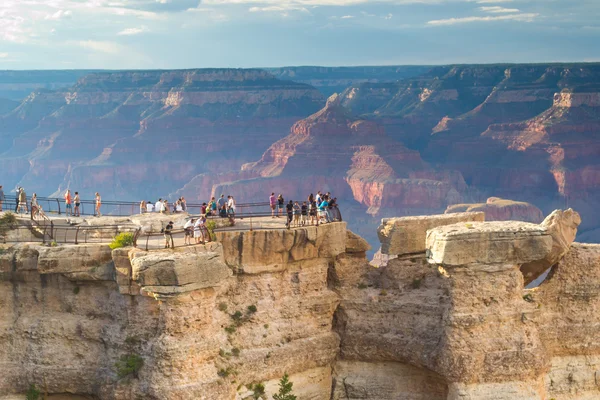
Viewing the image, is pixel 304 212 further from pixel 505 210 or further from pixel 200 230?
pixel 505 210

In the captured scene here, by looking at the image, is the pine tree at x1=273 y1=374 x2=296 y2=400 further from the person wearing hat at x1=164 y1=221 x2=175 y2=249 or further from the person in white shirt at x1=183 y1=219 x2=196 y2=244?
the person wearing hat at x1=164 y1=221 x2=175 y2=249

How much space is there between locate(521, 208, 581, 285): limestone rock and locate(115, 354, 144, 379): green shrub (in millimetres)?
15560

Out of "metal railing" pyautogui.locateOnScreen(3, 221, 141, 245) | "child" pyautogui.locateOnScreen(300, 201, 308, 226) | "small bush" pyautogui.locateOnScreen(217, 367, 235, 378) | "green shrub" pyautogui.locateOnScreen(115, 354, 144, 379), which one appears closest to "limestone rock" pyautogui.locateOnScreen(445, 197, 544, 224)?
"child" pyautogui.locateOnScreen(300, 201, 308, 226)

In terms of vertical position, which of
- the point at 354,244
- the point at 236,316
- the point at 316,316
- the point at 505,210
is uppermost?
the point at 354,244

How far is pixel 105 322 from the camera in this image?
4259 centimetres

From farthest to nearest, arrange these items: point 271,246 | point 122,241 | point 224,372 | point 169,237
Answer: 1. point 271,246
2. point 169,237
3. point 122,241
4. point 224,372

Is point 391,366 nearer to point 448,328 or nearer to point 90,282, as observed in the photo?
point 448,328

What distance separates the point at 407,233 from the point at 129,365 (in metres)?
12.9

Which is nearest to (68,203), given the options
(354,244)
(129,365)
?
(129,365)

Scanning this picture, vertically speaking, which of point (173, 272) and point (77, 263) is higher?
point (173, 272)

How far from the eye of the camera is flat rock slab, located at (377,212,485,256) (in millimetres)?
46938

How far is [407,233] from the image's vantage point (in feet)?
154

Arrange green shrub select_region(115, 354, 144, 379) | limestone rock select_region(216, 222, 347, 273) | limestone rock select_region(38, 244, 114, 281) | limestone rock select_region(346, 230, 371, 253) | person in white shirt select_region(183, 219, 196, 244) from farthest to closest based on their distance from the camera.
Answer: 1. limestone rock select_region(346, 230, 371, 253)
2. limestone rock select_region(216, 222, 347, 273)
3. person in white shirt select_region(183, 219, 196, 244)
4. limestone rock select_region(38, 244, 114, 281)
5. green shrub select_region(115, 354, 144, 379)

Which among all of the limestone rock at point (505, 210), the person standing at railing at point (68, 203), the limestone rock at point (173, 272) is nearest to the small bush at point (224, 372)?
the limestone rock at point (173, 272)
